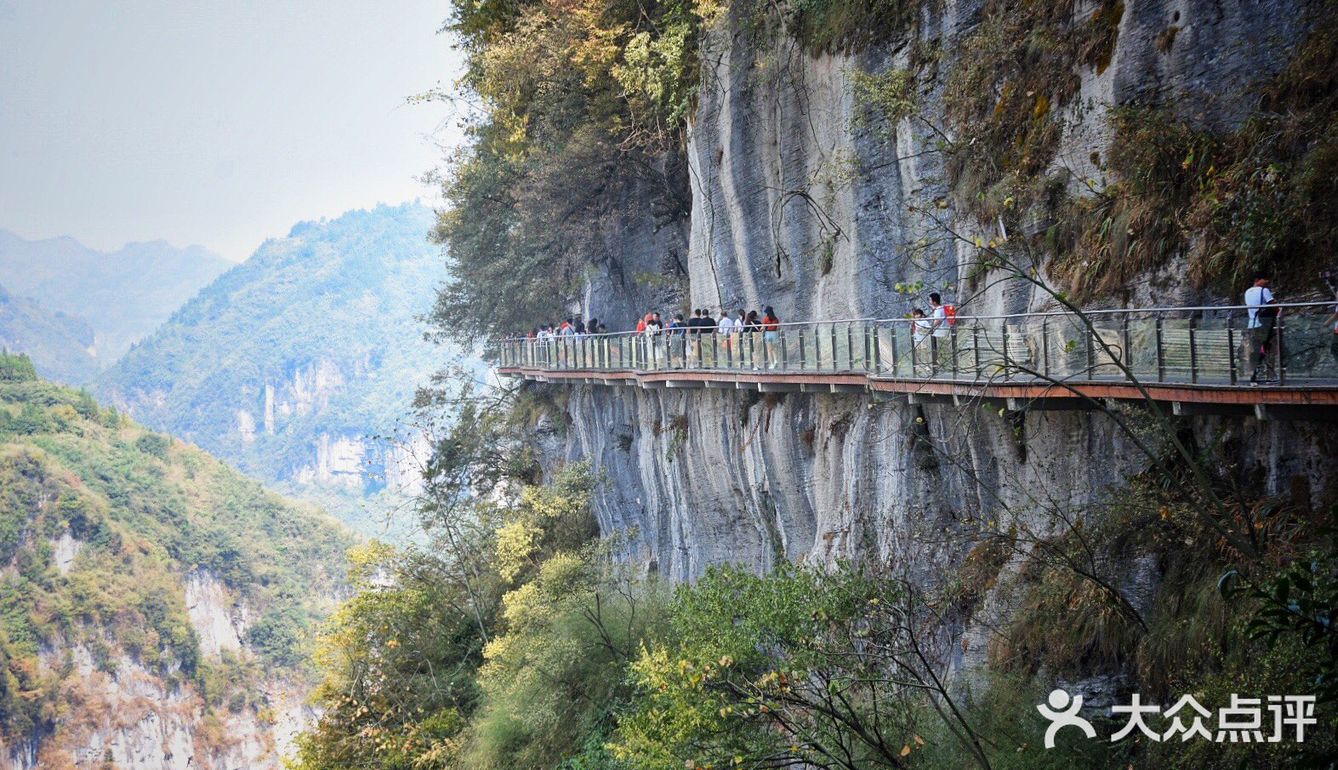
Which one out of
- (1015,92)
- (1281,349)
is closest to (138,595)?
(1015,92)

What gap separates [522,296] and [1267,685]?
2951 cm

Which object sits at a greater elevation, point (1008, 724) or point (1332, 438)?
point (1332, 438)

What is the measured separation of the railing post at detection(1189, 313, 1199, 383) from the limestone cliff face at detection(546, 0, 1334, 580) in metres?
0.71

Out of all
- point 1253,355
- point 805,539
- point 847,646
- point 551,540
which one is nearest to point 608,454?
point 551,540

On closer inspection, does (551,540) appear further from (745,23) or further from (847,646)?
(847,646)

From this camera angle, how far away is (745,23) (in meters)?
22.5

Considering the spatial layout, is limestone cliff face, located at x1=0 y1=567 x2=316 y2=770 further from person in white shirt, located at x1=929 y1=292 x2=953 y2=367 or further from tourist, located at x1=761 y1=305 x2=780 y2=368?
person in white shirt, located at x1=929 y1=292 x2=953 y2=367

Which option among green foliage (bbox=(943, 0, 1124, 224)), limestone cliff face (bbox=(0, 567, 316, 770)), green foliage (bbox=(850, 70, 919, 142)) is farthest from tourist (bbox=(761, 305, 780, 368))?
limestone cliff face (bbox=(0, 567, 316, 770))

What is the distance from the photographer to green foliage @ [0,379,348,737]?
87312mm

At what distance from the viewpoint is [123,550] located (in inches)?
3738

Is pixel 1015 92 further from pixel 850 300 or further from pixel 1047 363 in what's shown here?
pixel 850 300

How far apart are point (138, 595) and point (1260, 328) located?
9576 centimetres

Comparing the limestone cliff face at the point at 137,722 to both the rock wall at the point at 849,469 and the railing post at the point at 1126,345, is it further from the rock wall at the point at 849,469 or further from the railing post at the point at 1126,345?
the railing post at the point at 1126,345

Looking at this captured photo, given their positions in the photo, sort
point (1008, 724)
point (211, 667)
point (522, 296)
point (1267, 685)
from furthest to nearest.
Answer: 1. point (211, 667)
2. point (522, 296)
3. point (1008, 724)
4. point (1267, 685)
